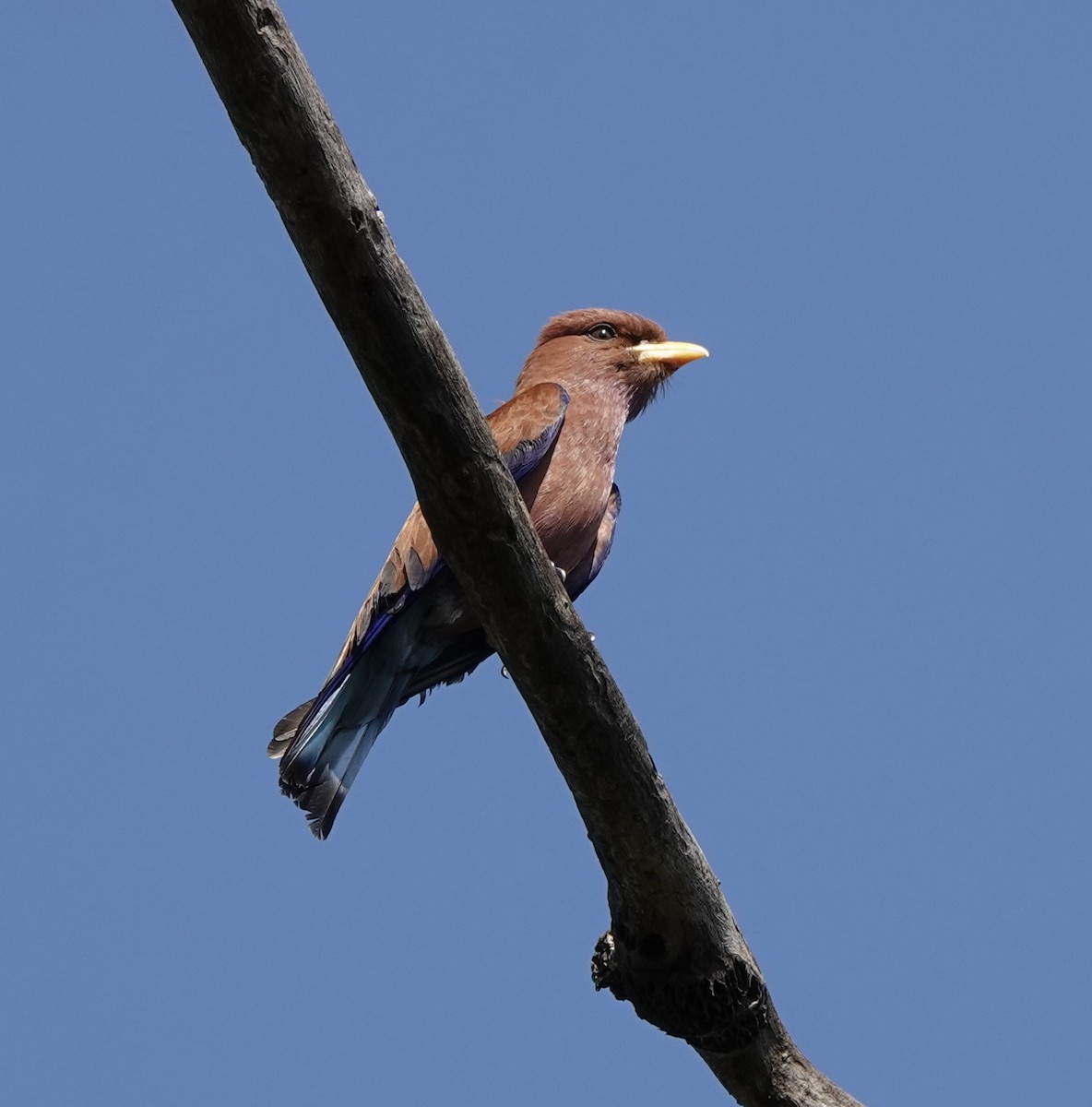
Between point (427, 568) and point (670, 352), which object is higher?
point (670, 352)

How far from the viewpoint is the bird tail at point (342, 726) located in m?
6.00

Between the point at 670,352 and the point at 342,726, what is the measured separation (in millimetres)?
2522

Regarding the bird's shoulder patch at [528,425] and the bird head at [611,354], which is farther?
the bird head at [611,354]

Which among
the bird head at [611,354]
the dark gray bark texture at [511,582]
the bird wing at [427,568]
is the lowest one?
the dark gray bark texture at [511,582]

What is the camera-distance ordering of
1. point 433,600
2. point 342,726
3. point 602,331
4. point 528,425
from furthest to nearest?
point 602,331
point 528,425
point 342,726
point 433,600

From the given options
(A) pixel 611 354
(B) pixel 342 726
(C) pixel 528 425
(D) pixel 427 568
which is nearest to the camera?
(D) pixel 427 568

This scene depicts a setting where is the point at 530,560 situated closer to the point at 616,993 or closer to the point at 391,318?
the point at 391,318

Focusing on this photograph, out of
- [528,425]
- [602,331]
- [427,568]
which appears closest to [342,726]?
[427,568]

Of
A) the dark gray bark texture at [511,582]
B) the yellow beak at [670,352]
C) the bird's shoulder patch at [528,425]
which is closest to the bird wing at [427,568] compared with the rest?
the bird's shoulder patch at [528,425]

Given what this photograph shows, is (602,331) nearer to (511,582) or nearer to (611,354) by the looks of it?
(611,354)

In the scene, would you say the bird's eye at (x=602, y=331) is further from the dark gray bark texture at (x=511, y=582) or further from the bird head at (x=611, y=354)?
the dark gray bark texture at (x=511, y=582)

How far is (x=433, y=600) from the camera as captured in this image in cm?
591

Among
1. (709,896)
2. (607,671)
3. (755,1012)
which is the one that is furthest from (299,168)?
(755,1012)

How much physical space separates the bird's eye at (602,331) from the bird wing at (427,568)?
103 centimetres
